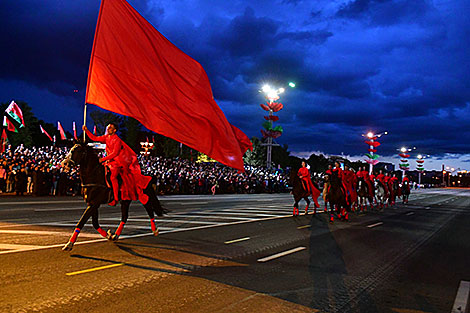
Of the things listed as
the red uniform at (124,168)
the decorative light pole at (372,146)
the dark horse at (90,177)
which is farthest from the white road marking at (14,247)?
the decorative light pole at (372,146)

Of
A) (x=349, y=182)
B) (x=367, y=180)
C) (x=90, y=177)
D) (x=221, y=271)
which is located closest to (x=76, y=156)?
(x=90, y=177)

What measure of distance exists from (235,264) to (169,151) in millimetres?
80951

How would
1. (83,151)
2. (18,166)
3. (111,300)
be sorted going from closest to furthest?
(111,300)
(83,151)
(18,166)

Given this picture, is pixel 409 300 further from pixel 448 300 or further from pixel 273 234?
pixel 273 234

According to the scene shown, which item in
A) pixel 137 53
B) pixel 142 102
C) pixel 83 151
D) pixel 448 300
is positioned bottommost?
pixel 448 300

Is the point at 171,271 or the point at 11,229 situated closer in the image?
the point at 171,271

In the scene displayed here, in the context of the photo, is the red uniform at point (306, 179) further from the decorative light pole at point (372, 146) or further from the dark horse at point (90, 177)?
the decorative light pole at point (372, 146)

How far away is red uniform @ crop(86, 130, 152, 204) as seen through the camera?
9422 mm

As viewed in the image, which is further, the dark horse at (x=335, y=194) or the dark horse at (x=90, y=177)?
the dark horse at (x=335, y=194)

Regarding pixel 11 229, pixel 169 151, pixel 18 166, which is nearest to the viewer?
pixel 11 229

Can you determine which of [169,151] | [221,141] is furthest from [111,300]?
[169,151]

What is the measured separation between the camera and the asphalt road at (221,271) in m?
5.50

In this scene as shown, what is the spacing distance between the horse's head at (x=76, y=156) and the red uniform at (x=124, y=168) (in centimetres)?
37

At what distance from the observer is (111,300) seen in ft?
17.5
